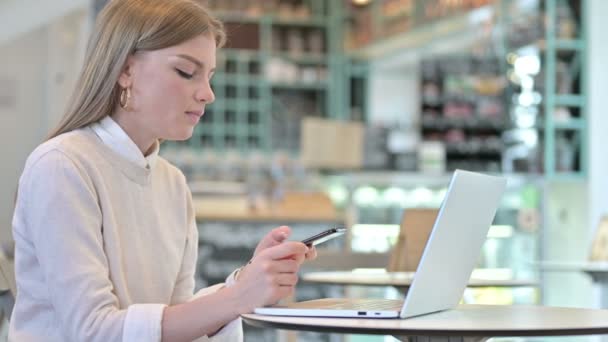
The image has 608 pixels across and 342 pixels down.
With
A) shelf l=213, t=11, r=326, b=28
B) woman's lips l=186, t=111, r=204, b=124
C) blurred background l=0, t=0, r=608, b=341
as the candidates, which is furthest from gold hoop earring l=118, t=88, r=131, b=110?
shelf l=213, t=11, r=326, b=28

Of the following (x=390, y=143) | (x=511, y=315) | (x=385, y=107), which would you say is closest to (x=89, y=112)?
(x=511, y=315)

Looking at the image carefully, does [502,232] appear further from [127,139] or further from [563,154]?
[127,139]

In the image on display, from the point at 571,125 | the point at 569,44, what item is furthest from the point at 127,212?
the point at 569,44

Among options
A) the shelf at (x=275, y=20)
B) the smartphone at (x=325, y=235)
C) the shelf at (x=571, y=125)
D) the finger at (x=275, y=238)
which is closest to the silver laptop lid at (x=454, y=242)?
the smartphone at (x=325, y=235)

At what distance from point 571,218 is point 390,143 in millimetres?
1913

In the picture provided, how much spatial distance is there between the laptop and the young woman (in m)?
0.11

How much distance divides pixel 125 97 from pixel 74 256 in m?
0.32

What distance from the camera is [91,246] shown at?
158 cm

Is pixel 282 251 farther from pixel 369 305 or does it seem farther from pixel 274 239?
pixel 369 305

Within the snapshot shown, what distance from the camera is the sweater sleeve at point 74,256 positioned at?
1.52 metres

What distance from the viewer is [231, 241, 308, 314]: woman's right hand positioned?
1521mm

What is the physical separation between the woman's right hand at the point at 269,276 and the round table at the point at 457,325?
3 centimetres

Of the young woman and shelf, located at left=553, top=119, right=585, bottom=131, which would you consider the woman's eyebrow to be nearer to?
the young woman

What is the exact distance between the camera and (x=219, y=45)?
1.94 m
